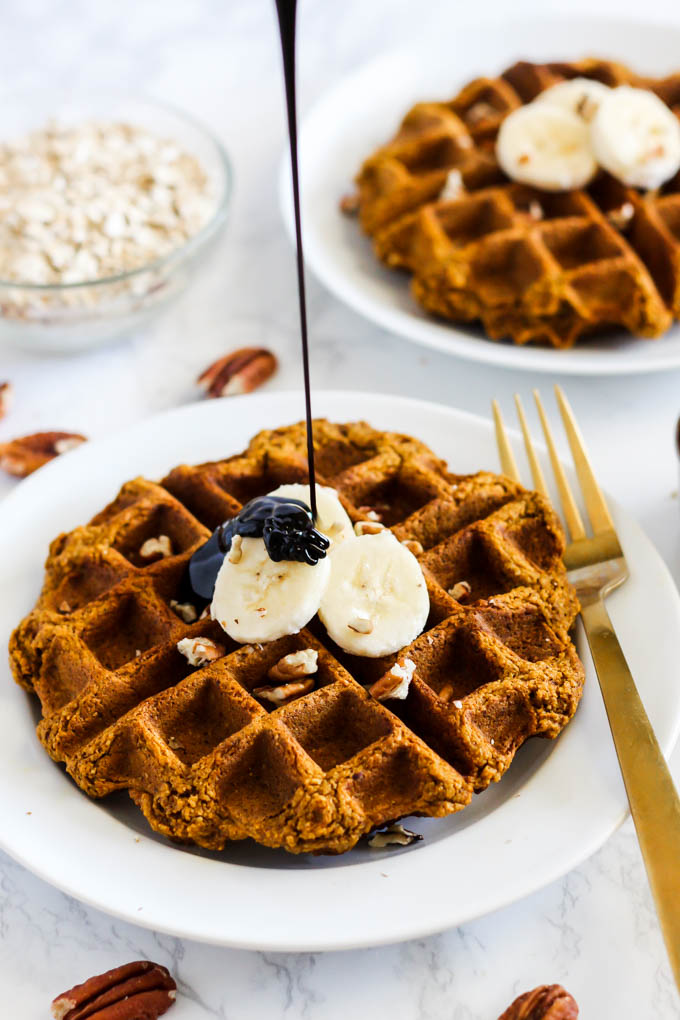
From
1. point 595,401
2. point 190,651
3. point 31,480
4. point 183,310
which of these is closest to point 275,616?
point 190,651

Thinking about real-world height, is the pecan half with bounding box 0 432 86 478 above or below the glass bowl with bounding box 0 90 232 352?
below

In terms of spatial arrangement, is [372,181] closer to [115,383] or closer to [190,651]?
[115,383]

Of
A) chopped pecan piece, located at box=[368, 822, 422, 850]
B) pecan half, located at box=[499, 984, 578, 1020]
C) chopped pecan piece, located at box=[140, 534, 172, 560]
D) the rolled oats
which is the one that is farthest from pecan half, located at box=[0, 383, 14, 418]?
pecan half, located at box=[499, 984, 578, 1020]

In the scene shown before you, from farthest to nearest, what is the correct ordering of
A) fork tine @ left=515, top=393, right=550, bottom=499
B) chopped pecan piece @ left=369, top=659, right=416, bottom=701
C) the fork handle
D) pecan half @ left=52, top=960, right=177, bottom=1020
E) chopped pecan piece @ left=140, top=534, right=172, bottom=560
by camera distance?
fork tine @ left=515, top=393, right=550, bottom=499
chopped pecan piece @ left=140, top=534, right=172, bottom=560
chopped pecan piece @ left=369, top=659, right=416, bottom=701
pecan half @ left=52, top=960, right=177, bottom=1020
the fork handle

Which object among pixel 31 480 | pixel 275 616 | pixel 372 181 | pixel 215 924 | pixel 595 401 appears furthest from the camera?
pixel 372 181

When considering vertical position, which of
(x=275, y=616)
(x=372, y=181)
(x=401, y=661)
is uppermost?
(x=372, y=181)

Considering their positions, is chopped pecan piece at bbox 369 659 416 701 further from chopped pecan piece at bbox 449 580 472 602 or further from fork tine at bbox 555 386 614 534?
fork tine at bbox 555 386 614 534

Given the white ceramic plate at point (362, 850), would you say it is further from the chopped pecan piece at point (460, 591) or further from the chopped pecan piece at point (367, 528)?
the chopped pecan piece at point (367, 528)
